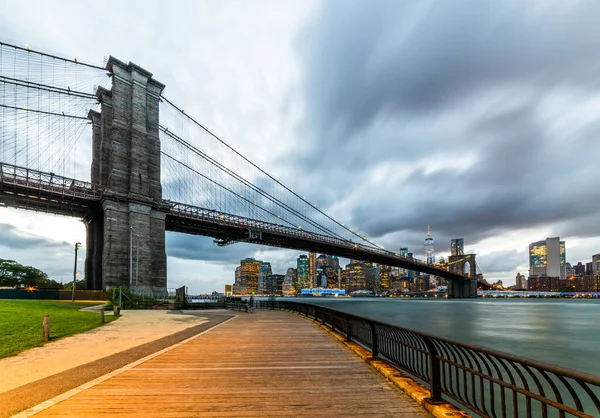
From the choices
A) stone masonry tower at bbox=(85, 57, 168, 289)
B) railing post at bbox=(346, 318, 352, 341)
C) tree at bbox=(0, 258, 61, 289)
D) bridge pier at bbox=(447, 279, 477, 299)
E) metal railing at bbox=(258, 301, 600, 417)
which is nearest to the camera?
metal railing at bbox=(258, 301, 600, 417)

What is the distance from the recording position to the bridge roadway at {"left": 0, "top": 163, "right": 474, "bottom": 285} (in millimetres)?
44844

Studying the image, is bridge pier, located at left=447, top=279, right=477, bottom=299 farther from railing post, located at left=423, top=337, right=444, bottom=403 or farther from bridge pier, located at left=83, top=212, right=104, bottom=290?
railing post, located at left=423, top=337, right=444, bottom=403

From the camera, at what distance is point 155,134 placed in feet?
179

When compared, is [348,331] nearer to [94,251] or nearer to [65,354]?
[65,354]

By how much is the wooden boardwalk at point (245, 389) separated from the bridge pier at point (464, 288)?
151 m

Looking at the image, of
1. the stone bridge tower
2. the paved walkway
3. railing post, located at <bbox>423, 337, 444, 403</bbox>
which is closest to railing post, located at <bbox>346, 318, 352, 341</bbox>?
railing post, located at <bbox>423, 337, 444, 403</bbox>

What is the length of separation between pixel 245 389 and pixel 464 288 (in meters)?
160

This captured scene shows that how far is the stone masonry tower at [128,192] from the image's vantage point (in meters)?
45.8

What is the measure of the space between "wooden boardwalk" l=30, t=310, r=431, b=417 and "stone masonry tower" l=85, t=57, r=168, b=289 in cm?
3909

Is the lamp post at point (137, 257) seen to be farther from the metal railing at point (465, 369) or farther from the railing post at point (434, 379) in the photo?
the railing post at point (434, 379)

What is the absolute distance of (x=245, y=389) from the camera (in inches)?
266

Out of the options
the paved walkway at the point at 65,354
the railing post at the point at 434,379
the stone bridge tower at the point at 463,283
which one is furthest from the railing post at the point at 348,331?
the stone bridge tower at the point at 463,283

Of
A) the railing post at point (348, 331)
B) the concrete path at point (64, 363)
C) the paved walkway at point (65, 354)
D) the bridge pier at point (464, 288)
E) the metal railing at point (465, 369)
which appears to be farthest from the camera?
the bridge pier at point (464, 288)

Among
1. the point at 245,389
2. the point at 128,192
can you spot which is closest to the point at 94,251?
the point at 128,192
